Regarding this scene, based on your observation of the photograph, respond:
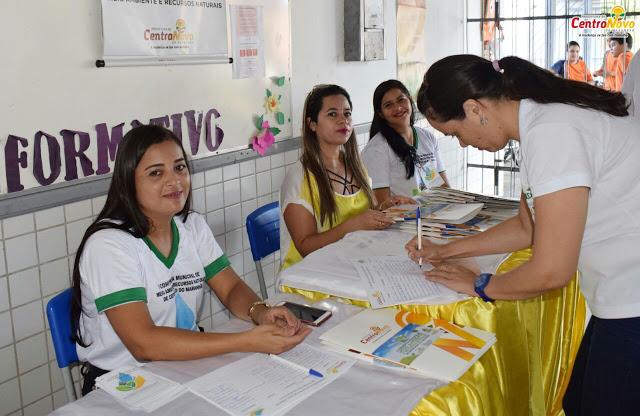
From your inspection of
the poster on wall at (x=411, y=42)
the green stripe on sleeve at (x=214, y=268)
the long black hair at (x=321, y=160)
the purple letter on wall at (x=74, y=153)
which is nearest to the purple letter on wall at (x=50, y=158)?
the purple letter on wall at (x=74, y=153)

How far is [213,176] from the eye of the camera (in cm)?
327

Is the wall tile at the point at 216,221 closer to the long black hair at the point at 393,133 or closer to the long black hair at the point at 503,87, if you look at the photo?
A: the long black hair at the point at 393,133

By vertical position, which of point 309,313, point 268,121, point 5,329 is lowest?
point 5,329

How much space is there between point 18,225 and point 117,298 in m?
0.89

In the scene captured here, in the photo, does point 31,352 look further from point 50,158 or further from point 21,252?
point 50,158

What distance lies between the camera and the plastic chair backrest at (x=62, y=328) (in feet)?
5.99

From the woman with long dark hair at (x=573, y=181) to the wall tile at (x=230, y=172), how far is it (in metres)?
1.79

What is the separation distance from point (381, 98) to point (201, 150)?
0.96m

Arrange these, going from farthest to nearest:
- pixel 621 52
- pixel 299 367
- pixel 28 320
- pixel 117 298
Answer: pixel 621 52
pixel 28 320
pixel 117 298
pixel 299 367

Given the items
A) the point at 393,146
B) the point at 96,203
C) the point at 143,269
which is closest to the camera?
the point at 143,269

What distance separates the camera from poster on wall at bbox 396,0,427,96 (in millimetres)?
4992

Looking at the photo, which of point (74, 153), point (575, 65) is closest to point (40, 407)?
point (74, 153)

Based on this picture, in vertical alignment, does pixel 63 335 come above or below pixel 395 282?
below

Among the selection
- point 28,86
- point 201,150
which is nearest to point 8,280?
point 28,86
